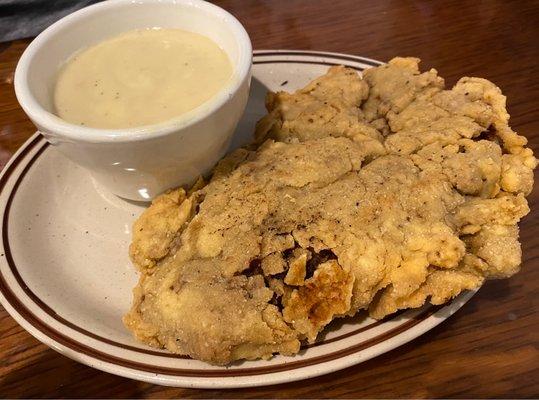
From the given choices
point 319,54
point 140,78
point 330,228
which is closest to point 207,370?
point 330,228

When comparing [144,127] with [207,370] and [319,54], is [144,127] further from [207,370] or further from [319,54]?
[319,54]

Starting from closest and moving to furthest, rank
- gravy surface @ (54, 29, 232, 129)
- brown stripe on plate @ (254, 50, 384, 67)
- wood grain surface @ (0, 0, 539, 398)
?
wood grain surface @ (0, 0, 539, 398), gravy surface @ (54, 29, 232, 129), brown stripe on plate @ (254, 50, 384, 67)

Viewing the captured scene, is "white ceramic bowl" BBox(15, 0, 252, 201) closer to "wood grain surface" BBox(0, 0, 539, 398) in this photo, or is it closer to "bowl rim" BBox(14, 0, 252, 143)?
"bowl rim" BBox(14, 0, 252, 143)

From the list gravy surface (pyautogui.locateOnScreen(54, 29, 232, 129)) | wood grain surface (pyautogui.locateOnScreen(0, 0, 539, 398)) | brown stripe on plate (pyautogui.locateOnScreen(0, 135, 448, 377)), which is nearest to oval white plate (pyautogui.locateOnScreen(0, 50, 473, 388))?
brown stripe on plate (pyautogui.locateOnScreen(0, 135, 448, 377))

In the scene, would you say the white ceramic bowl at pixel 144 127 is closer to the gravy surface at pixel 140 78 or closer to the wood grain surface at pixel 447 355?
the gravy surface at pixel 140 78

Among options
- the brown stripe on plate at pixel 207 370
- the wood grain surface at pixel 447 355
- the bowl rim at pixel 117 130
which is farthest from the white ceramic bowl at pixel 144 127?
the wood grain surface at pixel 447 355

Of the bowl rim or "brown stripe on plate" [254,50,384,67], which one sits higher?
the bowl rim
